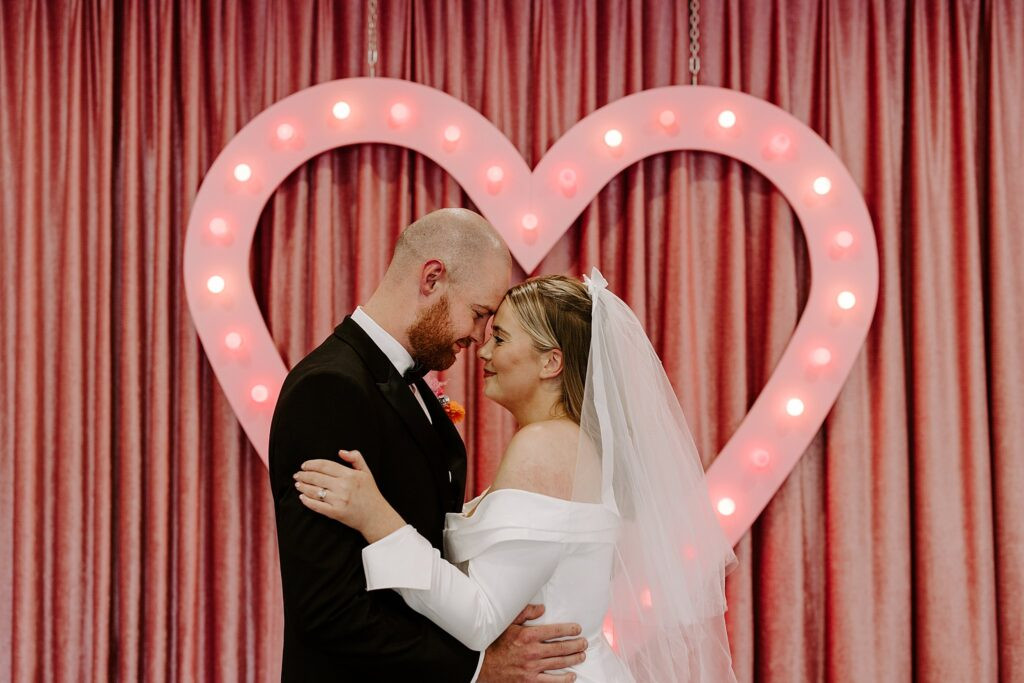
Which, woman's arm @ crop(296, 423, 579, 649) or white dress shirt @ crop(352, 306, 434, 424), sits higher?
white dress shirt @ crop(352, 306, 434, 424)

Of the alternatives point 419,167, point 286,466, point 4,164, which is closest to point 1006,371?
point 419,167

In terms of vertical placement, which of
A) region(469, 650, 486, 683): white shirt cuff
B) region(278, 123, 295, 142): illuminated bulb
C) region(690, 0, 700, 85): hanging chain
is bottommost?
region(469, 650, 486, 683): white shirt cuff

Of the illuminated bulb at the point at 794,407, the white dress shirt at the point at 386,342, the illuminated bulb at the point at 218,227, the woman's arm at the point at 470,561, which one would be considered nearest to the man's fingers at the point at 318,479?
the woman's arm at the point at 470,561

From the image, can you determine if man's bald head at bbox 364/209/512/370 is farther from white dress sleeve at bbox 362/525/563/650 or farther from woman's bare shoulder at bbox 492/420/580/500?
white dress sleeve at bbox 362/525/563/650

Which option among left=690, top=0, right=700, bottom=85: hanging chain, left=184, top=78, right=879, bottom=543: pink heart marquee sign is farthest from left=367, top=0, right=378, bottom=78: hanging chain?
left=690, top=0, right=700, bottom=85: hanging chain

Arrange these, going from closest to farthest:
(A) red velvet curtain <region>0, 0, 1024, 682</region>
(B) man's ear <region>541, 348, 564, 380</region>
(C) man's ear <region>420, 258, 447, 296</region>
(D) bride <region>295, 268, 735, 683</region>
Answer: (D) bride <region>295, 268, 735, 683</region> → (C) man's ear <region>420, 258, 447, 296</region> → (B) man's ear <region>541, 348, 564, 380</region> → (A) red velvet curtain <region>0, 0, 1024, 682</region>

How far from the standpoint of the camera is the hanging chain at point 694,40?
2705 mm

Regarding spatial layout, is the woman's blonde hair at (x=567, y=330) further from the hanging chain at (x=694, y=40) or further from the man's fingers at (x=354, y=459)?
the hanging chain at (x=694, y=40)

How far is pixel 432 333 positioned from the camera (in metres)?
1.79

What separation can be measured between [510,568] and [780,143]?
64.7 inches

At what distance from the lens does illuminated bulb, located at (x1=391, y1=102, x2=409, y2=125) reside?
8.30 feet

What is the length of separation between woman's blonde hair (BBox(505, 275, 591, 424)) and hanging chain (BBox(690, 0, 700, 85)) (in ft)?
4.02

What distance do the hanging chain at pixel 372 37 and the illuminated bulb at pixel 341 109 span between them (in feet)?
0.67

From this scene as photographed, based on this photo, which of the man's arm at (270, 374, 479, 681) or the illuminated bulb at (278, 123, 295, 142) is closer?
the man's arm at (270, 374, 479, 681)
